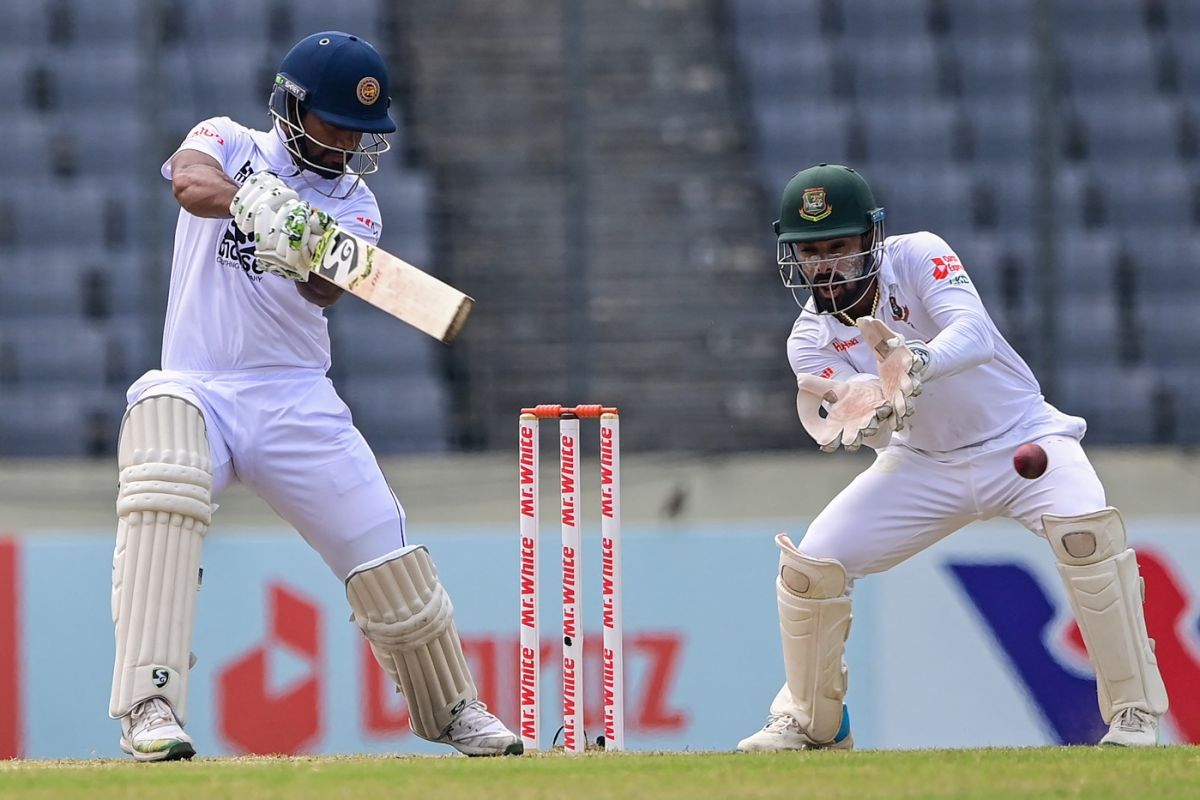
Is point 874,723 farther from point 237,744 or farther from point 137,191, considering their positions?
point 137,191

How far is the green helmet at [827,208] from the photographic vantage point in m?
4.86

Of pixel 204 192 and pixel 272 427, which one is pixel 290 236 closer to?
pixel 204 192

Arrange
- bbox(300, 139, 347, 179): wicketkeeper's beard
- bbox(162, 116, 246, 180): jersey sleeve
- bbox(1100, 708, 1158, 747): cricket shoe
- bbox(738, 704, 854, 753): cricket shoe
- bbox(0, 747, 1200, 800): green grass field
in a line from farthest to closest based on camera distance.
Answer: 1. bbox(738, 704, 854, 753): cricket shoe
2. bbox(1100, 708, 1158, 747): cricket shoe
3. bbox(300, 139, 347, 179): wicketkeeper's beard
4. bbox(162, 116, 246, 180): jersey sleeve
5. bbox(0, 747, 1200, 800): green grass field

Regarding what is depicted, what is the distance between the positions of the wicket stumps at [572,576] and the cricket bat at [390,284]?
2.68 feet

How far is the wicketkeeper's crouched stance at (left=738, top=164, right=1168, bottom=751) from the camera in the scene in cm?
486

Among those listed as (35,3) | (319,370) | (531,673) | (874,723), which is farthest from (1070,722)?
(35,3)

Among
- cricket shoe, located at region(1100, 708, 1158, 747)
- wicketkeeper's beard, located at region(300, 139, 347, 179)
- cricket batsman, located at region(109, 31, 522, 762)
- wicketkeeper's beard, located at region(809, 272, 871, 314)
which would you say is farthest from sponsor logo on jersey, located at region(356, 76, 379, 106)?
cricket shoe, located at region(1100, 708, 1158, 747)

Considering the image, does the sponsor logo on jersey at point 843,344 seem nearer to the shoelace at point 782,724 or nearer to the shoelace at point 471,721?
the shoelace at point 782,724

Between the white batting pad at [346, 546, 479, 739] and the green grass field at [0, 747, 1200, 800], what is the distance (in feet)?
0.58

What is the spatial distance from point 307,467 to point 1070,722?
3.03 meters

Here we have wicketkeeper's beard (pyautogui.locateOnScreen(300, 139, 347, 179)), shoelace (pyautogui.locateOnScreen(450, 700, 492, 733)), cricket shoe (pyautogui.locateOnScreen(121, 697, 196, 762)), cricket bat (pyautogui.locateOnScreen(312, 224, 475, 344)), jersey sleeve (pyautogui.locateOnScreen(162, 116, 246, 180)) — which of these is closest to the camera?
cricket bat (pyautogui.locateOnScreen(312, 224, 475, 344))

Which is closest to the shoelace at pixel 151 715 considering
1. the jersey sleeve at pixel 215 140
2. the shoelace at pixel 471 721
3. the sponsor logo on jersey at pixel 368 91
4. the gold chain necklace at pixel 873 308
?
the shoelace at pixel 471 721

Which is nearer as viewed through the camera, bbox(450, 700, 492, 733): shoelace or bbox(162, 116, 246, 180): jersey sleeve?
bbox(162, 116, 246, 180): jersey sleeve

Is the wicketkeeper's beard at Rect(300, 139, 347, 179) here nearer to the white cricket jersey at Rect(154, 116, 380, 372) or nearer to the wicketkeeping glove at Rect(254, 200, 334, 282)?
the white cricket jersey at Rect(154, 116, 380, 372)
